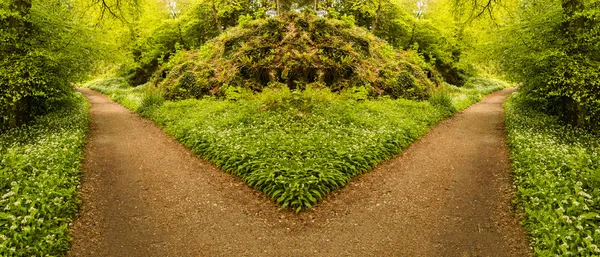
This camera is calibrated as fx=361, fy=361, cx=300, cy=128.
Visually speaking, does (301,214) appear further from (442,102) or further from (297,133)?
(442,102)

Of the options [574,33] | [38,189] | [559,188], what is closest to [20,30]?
[38,189]

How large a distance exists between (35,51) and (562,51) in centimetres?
1980

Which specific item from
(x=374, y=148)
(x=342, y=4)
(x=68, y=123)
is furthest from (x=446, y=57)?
(x=68, y=123)

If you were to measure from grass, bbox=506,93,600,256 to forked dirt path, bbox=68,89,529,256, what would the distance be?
0.41 metres

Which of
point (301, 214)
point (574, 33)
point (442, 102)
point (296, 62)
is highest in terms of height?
point (574, 33)

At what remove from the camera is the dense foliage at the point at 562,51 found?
13086 millimetres

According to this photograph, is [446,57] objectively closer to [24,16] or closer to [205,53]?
[205,53]

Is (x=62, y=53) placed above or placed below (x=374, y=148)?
above

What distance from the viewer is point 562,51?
44.5 ft

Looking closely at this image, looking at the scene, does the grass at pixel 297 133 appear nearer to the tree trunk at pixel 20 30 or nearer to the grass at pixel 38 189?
the grass at pixel 38 189

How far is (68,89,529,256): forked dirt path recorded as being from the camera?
6980 millimetres

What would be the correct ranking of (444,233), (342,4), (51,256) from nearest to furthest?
1. (51,256)
2. (444,233)
3. (342,4)

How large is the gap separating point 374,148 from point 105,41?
1343 centimetres

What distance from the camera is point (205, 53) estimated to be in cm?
2272
